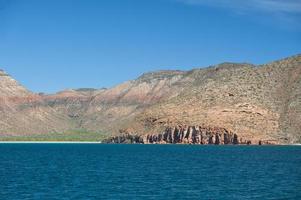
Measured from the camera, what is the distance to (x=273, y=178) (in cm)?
9050

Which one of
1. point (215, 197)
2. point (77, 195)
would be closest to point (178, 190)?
point (215, 197)

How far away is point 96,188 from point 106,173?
24022 millimetres

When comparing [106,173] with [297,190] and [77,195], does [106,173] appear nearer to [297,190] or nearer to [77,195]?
[77,195]

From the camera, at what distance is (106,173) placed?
10288cm

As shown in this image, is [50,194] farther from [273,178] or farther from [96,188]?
[273,178]

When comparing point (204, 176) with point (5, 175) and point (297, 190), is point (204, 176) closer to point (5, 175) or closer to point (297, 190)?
point (297, 190)

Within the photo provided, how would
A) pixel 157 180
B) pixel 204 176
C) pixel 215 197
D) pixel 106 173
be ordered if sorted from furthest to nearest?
pixel 106 173 < pixel 204 176 < pixel 157 180 < pixel 215 197

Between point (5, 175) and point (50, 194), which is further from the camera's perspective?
point (5, 175)

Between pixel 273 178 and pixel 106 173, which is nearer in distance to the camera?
pixel 273 178

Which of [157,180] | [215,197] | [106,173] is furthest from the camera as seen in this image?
[106,173]

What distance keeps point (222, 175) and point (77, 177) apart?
22.5 meters

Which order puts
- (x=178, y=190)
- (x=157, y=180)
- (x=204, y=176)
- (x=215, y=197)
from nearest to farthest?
(x=215, y=197) → (x=178, y=190) → (x=157, y=180) → (x=204, y=176)

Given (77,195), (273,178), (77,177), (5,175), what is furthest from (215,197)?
(5,175)

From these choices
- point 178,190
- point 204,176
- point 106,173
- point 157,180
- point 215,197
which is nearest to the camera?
point 215,197
